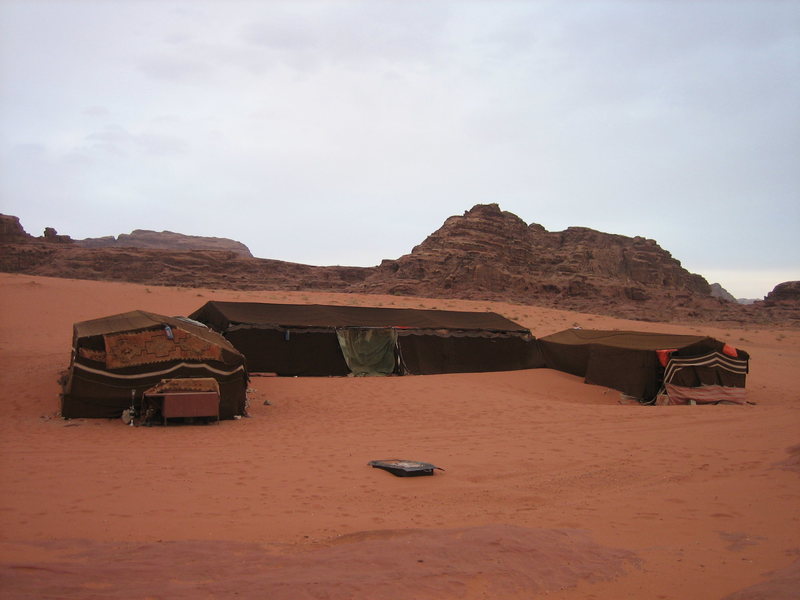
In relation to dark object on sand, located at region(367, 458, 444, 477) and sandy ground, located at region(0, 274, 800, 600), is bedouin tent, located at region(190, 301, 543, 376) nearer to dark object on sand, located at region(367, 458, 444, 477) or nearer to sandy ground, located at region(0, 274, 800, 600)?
sandy ground, located at region(0, 274, 800, 600)

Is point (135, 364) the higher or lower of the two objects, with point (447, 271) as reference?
lower

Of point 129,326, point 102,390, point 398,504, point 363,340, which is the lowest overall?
point 398,504

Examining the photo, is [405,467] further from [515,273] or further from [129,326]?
[515,273]

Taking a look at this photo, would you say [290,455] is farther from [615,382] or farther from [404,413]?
[615,382]

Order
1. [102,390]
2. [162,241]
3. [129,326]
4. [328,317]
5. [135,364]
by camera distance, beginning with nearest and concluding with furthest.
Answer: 1. [102,390]
2. [135,364]
3. [129,326]
4. [328,317]
5. [162,241]

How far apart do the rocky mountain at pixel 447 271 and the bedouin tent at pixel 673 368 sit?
105 ft

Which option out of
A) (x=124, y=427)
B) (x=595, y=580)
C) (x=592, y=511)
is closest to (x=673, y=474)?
(x=592, y=511)

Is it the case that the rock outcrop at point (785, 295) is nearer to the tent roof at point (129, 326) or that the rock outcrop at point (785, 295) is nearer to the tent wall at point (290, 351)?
the tent wall at point (290, 351)

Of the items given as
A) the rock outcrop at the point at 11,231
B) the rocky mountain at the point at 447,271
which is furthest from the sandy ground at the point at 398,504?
the rock outcrop at the point at 11,231

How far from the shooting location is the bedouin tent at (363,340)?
17.4 meters

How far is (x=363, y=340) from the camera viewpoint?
18641 mm

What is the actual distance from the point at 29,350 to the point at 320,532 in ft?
52.9

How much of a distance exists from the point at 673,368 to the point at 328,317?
9.99 m

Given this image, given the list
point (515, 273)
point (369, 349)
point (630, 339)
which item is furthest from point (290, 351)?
point (515, 273)
